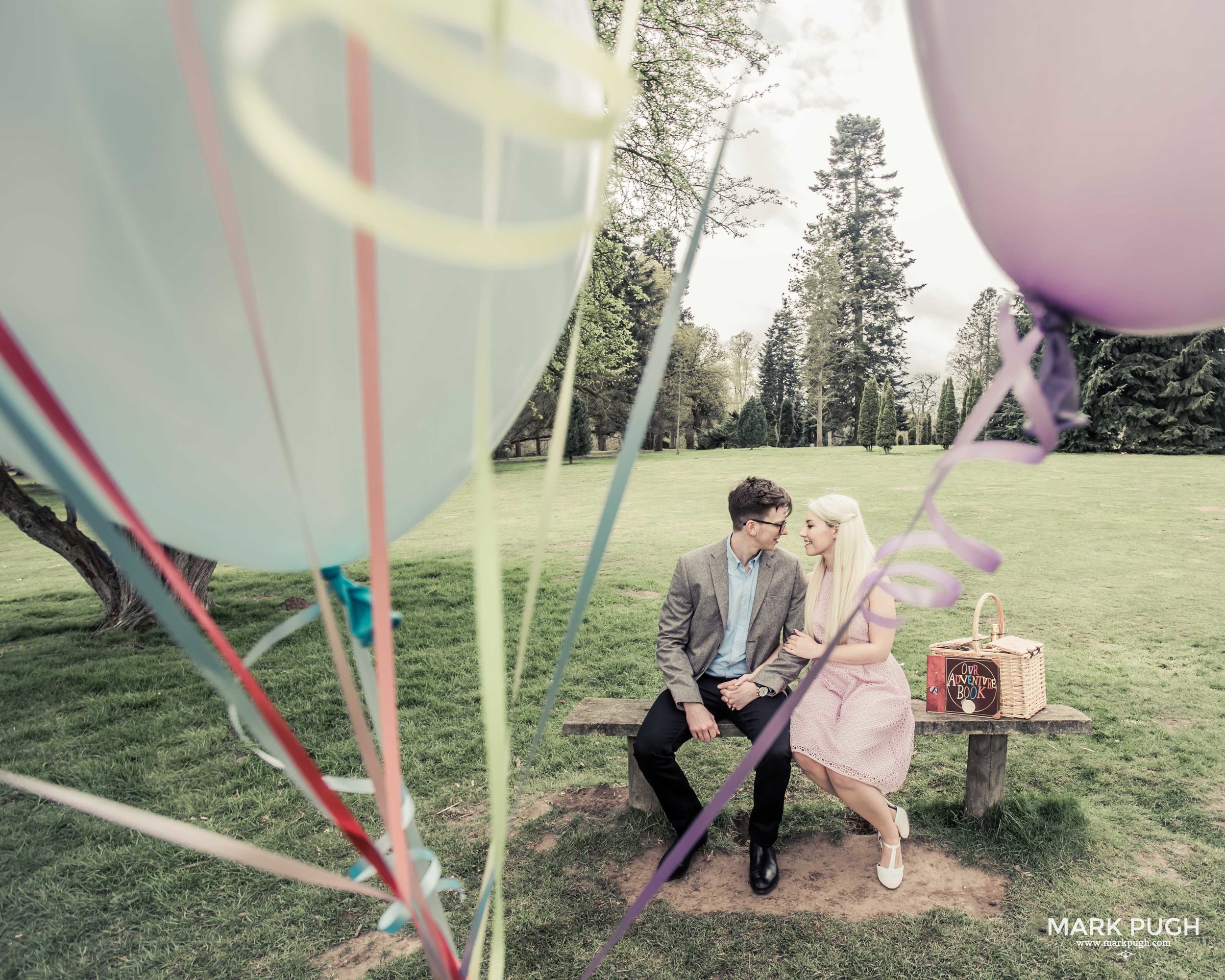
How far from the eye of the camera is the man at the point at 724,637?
2.82m

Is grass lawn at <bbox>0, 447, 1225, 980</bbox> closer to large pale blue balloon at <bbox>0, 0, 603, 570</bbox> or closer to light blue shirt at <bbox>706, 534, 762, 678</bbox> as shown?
light blue shirt at <bbox>706, 534, 762, 678</bbox>

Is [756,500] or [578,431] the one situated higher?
[578,431]

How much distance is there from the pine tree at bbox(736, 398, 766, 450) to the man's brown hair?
27.7 metres

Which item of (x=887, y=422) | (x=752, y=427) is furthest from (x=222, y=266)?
(x=752, y=427)

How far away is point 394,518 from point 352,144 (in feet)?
1.95

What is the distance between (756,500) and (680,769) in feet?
3.51

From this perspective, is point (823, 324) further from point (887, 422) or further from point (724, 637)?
point (724, 637)

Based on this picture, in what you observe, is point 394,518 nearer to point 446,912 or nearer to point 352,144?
point 352,144

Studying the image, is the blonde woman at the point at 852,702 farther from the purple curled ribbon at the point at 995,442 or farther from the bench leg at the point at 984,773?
the purple curled ribbon at the point at 995,442

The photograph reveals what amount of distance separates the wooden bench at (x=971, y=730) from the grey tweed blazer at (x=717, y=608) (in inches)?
11.1

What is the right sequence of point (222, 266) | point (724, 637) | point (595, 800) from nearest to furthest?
point (222, 266) < point (724, 637) < point (595, 800)

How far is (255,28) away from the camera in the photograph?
1.61 ft

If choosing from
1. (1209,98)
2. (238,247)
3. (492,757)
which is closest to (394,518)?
(492,757)

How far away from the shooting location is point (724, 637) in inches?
121
